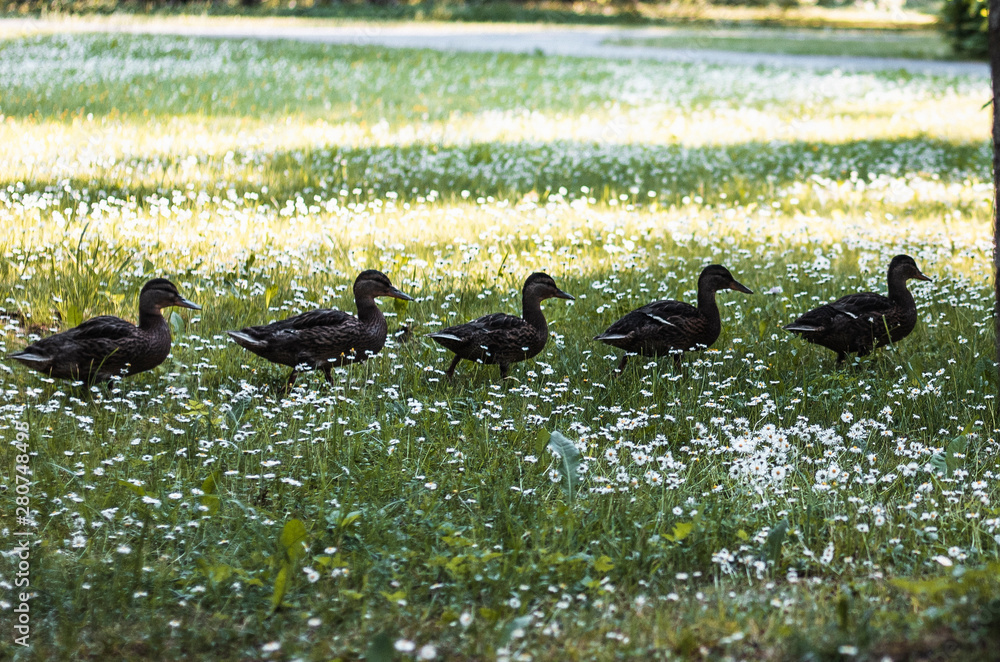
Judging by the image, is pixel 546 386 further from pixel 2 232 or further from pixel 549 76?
pixel 549 76

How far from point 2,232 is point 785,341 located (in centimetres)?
662

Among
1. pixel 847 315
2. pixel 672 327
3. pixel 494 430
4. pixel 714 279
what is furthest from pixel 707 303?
pixel 494 430

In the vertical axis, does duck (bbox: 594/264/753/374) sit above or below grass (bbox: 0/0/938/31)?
below

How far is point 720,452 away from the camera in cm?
500

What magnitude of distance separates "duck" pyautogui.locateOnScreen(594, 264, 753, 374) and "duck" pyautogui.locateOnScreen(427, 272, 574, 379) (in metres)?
0.44

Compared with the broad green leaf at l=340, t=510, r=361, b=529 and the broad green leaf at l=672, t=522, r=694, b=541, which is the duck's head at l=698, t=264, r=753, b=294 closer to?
the broad green leaf at l=672, t=522, r=694, b=541

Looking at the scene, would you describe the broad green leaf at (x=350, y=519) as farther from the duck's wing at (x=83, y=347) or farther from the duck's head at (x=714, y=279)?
the duck's head at (x=714, y=279)

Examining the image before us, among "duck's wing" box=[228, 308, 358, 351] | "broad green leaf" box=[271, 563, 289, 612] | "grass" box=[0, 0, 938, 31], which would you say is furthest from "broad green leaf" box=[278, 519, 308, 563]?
"grass" box=[0, 0, 938, 31]

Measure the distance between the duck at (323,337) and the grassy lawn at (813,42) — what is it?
29.6 metres

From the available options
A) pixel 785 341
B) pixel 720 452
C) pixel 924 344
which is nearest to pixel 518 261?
pixel 785 341

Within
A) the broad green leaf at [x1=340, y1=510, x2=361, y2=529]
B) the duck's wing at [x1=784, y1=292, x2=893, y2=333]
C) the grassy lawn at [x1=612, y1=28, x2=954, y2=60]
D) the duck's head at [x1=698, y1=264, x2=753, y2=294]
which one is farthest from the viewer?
the grassy lawn at [x1=612, y1=28, x2=954, y2=60]

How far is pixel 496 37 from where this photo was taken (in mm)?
37031

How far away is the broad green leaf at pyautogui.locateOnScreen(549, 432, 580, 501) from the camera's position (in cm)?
461

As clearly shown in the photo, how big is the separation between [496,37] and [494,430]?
33840mm
